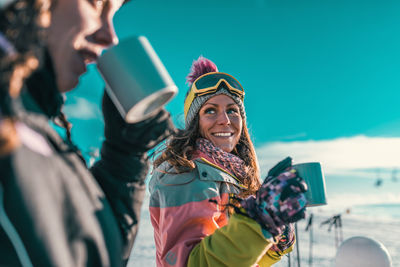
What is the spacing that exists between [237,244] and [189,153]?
3.14 feet

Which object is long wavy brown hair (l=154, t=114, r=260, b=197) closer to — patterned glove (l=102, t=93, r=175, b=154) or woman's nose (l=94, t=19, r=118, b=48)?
patterned glove (l=102, t=93, r=175, b=154)

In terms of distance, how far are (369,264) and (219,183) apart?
298 centimetres

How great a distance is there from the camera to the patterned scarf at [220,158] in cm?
196

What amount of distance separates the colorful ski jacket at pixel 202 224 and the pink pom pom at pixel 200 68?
1037mm

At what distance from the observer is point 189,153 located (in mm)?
2113

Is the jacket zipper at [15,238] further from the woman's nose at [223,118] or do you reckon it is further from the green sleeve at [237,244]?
the woman's nose at [223,118]

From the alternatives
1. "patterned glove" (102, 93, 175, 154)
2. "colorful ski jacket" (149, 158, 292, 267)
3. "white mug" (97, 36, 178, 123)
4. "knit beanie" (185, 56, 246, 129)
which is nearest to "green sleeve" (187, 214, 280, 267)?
"colorful ski jacket" (149, 158, 292, 267)

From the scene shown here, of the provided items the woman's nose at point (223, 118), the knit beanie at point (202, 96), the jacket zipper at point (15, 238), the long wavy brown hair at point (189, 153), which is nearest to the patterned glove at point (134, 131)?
the jacket zipper at point (15, 238)

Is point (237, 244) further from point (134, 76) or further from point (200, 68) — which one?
point (200, 68)

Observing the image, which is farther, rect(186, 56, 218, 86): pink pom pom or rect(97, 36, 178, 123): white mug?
rect(186, 56, 218, 86): pink pom pom

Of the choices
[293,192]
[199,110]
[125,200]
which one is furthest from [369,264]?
[125,200]

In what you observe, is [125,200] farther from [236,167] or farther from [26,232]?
[236,167]

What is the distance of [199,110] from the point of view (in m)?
2.30

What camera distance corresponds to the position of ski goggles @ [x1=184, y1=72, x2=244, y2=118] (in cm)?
223
